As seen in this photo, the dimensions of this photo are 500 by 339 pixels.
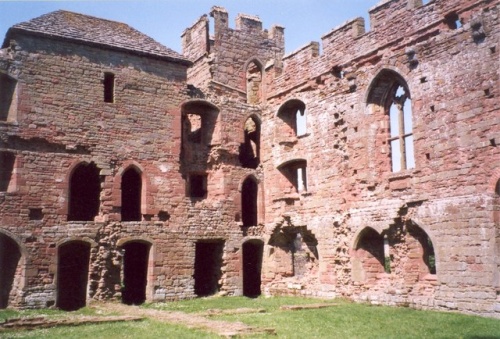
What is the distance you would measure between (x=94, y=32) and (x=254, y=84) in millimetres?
8106

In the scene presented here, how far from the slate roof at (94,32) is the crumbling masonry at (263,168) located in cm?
8

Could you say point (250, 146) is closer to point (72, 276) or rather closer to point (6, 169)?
point (72, 276)

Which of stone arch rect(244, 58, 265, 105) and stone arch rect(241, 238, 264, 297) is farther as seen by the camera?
stone arch rect(244, 58, 265, 105)

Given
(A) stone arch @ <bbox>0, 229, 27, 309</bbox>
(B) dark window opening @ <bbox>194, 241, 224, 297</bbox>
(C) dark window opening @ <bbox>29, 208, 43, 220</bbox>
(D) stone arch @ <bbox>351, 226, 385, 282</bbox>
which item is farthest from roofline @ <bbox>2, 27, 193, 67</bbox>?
(D) stone arch @ <bbox>351, 226, 385, 282</bbox>

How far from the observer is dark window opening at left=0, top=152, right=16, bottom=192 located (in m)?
16.3

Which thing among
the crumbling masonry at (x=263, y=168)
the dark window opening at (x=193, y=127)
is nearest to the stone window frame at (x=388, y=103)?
the crumbling masonry at (x=263, y=168)

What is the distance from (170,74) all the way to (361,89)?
7408 mm

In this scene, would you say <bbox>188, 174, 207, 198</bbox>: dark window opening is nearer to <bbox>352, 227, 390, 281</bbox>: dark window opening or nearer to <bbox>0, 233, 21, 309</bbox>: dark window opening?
<bbox>352, 227, 390, 281</bbox>: dark window opening

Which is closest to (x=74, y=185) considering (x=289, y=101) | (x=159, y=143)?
(x=159, y=143)

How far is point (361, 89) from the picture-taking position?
1748 cm

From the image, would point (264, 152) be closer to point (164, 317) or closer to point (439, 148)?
point (439, 148)

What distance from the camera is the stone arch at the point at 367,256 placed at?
55.1ft

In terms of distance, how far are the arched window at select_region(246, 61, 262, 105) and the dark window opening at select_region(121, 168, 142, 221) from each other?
6929mm

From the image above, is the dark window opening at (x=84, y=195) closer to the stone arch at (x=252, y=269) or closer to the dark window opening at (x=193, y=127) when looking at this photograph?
the dark window opening at (x=193, y=127)
